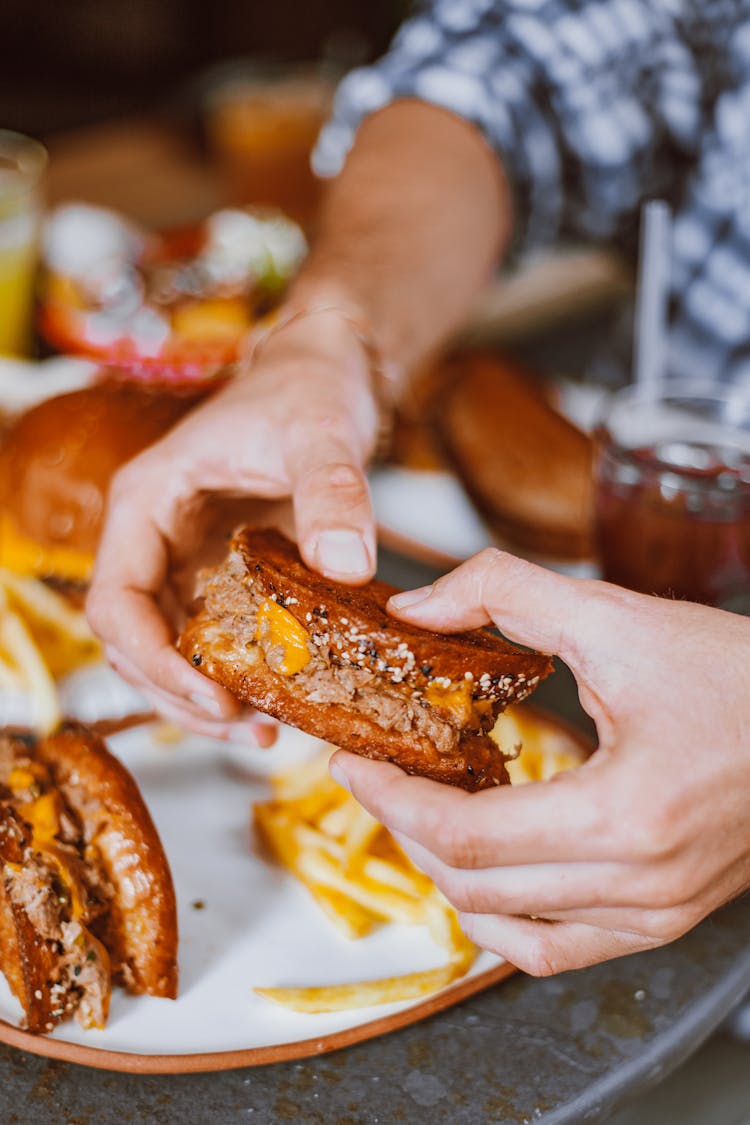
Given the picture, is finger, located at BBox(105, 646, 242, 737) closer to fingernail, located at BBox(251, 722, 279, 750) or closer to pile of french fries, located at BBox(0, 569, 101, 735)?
fingernail, located at BBox(251, 722, 279, 750)

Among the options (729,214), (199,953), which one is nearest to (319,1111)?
(199,953)

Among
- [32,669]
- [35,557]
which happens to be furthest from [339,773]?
[35,557]

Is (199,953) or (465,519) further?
(465,519)

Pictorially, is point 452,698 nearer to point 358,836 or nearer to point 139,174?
point 358,836

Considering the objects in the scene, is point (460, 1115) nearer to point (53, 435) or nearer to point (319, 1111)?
point (319, 1111)

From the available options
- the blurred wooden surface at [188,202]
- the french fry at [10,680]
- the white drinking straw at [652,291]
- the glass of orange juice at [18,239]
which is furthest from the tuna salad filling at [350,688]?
the blurred wooden surface at [188,202]
